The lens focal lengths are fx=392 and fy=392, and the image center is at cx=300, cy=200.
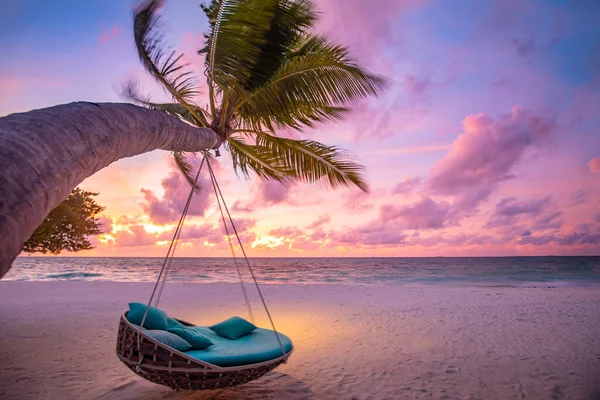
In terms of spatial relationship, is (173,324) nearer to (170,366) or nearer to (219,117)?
(170,366)

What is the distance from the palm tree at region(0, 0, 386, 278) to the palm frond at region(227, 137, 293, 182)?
0.06 feet

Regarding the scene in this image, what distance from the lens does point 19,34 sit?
484 centimetres

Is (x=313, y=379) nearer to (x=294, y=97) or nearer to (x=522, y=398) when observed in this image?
(x=522, y=398)

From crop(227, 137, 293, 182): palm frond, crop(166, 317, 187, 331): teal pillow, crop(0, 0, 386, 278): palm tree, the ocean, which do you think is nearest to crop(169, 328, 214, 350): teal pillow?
crop(166, 317, 187, 331): teal pillow

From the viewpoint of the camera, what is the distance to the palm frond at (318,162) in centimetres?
520

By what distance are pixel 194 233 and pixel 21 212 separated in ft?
61.0

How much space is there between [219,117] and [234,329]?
2.34 meters

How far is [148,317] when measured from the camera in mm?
3750

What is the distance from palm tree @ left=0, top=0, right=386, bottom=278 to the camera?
5.36ft

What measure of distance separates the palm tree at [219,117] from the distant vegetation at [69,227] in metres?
1.77

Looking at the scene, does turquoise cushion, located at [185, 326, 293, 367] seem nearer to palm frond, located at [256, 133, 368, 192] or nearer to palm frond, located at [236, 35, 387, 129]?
palm frond, located at [256, 133, 368, 192]

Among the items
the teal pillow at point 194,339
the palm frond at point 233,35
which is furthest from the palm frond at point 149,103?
the teal pillow at point 194,339

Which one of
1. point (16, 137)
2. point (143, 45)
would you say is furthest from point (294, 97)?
point (16, 137)

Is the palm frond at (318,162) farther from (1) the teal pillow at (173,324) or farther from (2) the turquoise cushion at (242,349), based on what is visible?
(1) the teal pillow at (173,324)
